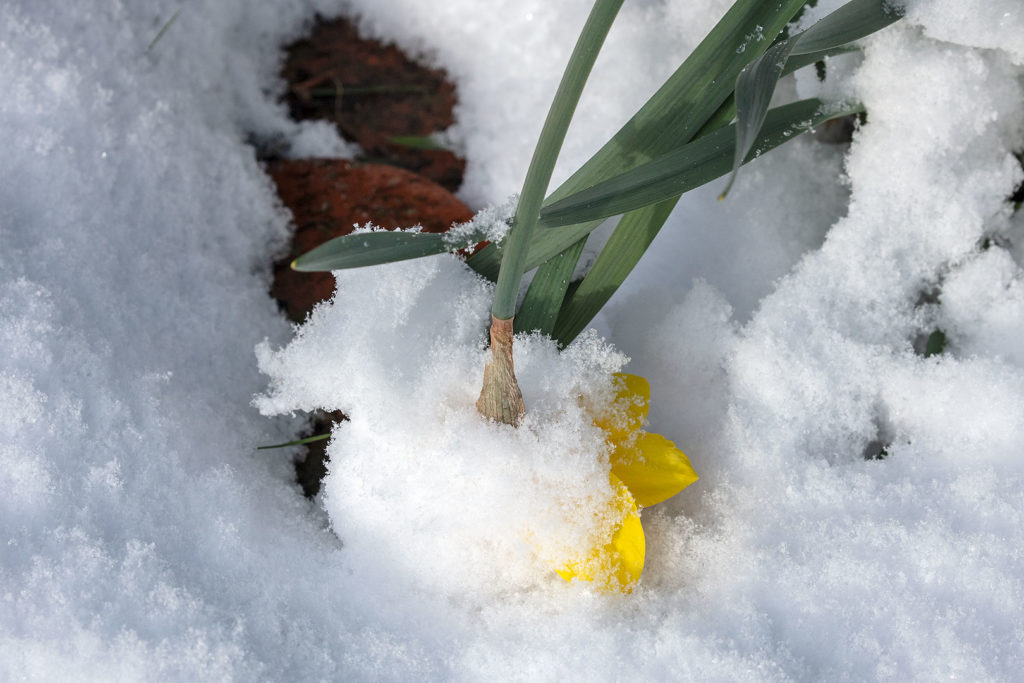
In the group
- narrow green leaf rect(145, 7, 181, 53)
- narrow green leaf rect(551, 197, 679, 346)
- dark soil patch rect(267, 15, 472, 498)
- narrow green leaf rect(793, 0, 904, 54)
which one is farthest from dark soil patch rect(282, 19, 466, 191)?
narrow green leaf rect(793, 0, 904, 54)

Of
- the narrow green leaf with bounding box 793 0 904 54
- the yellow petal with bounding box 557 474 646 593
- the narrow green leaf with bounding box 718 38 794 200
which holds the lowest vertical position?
the yellow petal with bounding box 557 474 646 593

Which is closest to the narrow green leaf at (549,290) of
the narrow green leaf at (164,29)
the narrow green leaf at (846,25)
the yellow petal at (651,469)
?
the yellow petal at (651,469)

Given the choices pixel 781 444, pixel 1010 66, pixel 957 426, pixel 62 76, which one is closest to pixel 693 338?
pixel 781 444

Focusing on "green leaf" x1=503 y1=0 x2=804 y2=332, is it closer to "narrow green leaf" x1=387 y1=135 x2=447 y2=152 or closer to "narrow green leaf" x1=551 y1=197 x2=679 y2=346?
"narrow green leaf" x1=551 y1=197 x2=679 y2=346

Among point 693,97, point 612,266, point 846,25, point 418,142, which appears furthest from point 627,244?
point 418,142

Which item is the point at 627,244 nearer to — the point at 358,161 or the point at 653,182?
the point at 653,182

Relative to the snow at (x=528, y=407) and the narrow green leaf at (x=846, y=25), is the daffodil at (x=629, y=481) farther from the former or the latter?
the narrow green leaf at (x=846, y=25)

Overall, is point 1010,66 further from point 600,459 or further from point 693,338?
point 600,459
